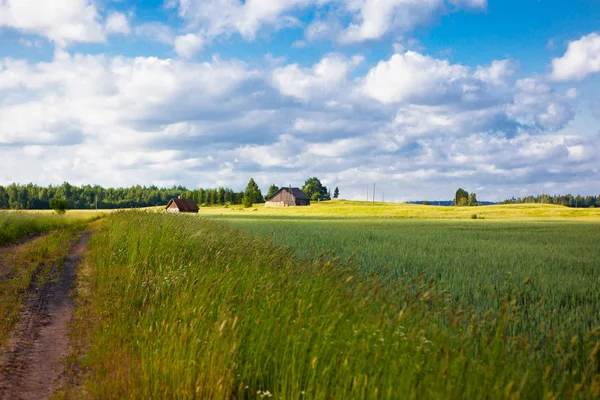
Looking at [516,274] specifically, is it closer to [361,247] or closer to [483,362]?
[361,247]

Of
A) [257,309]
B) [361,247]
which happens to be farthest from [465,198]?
[257,309]

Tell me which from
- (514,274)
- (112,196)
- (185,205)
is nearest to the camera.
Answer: (514,274)

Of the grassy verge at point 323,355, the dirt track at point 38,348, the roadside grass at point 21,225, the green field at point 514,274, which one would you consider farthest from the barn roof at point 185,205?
the grassy verge at point 323,355

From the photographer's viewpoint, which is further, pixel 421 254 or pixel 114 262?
pixel 421 254

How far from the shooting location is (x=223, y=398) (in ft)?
16.5

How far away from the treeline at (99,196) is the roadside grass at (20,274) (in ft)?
364

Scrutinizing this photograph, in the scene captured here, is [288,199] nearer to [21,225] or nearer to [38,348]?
[21,225]

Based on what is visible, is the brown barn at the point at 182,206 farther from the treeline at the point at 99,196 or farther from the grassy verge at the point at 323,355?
the grassy verge at the point at 323,355

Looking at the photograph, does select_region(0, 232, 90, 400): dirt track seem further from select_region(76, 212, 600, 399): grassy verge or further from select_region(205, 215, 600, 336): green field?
select_region(205, 215, 600, 336): green field

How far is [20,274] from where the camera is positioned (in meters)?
15.0

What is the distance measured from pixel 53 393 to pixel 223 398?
116 inches

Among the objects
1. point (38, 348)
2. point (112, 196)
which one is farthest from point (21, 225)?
point (112, 196)

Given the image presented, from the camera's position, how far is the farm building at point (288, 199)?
424 ft

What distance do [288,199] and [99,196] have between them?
207 ft
